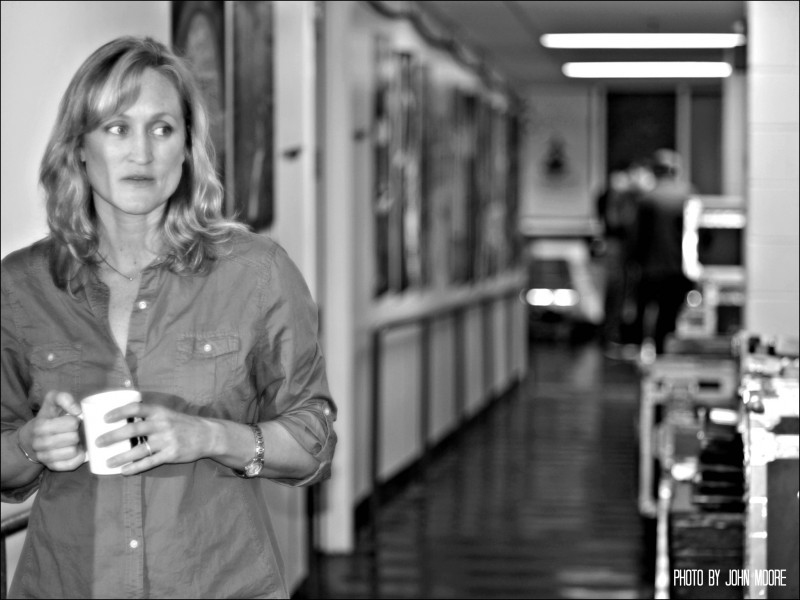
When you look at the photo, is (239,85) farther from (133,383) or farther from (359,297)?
(359,297)

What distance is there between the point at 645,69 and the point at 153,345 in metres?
10.8

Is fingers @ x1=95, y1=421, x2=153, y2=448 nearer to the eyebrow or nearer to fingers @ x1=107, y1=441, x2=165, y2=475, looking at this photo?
fingers @ x1=107, y1=441, x2=165, y2=475

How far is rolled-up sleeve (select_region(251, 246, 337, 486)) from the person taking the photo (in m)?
1.92

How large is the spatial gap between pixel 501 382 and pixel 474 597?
6.43 meters

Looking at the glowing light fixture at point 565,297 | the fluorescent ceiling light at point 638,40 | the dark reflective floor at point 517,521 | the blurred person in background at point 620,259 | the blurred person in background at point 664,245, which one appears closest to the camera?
the dark reflective floor at point 517,521

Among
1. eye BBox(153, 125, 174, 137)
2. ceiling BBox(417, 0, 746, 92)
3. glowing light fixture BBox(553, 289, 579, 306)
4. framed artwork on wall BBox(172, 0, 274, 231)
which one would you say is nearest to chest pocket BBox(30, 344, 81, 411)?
eye BBox(153, 125, 174, 137)

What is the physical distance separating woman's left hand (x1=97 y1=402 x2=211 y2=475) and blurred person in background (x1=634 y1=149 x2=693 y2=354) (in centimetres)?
936

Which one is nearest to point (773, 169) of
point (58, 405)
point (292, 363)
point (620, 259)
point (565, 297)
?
point (292, 363)

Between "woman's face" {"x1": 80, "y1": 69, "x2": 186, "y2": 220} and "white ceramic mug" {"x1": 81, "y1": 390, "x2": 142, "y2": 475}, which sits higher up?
"woman's face" {"x1": 80, "y1": 69, "x2": 186, "y2": 220}

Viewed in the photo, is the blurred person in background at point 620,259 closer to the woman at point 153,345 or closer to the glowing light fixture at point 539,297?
the glowing light fixture at point 539,297

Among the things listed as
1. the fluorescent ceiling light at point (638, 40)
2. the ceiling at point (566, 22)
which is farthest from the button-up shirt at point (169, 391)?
the fluorescent ceiling light at point (638, 40)

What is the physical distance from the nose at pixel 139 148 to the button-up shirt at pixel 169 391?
157mm

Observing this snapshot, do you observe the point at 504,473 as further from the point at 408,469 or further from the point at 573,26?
the point at 573,26

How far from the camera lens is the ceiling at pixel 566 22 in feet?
24.7
